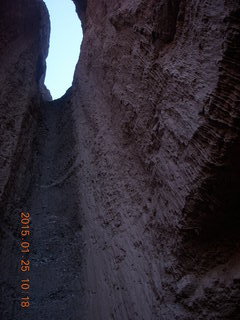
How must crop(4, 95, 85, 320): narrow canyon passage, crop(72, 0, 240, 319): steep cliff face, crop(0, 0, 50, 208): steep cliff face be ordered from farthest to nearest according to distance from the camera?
crop(0, 0, 50, 208): steep cliff face < crop(4, 95, 85, 320): narrow canyon passage < crop(72, 0, 240, 319): steep cliff face

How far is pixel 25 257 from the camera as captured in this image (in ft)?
13.5

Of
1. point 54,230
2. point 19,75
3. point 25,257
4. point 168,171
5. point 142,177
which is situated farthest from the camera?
point 19,75

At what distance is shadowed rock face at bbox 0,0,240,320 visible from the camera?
1.92 metres

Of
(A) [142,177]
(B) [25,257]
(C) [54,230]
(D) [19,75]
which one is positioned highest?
(D) [19,75]

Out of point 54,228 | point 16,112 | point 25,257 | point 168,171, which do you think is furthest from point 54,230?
point 168,171

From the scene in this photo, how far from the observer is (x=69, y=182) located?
5070mm

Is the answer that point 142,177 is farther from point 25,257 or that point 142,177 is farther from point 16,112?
point 16,112

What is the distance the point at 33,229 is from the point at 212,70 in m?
3.66

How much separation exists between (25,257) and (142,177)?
7.31 feet

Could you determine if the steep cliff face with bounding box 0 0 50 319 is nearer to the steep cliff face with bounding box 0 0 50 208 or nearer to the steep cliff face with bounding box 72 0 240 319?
the steep cliff face with bounding box 0 0 50 208

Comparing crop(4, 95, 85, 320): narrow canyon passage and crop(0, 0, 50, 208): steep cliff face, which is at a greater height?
crop(0, 0, 50, 208): steep cliff face

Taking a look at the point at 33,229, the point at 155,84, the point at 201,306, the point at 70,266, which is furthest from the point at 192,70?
the point at 33,229

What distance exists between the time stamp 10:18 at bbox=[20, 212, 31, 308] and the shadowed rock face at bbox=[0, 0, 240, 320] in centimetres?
10

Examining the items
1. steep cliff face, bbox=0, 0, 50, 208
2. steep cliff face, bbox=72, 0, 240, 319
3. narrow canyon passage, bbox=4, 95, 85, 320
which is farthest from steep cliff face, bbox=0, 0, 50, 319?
steep cliff face, bbox=72, 0, 240, 319
